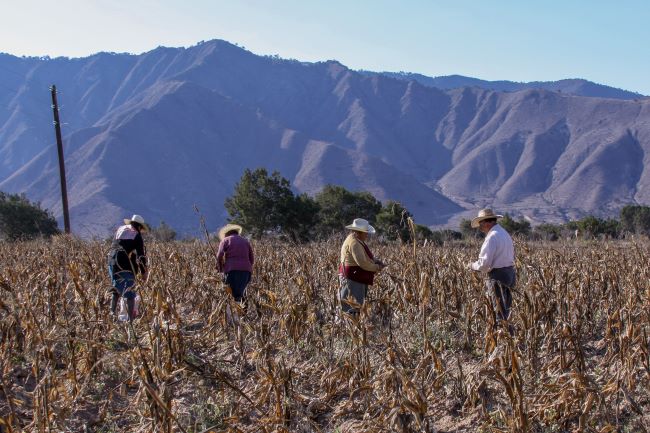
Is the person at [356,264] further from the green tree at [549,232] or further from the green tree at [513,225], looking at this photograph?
the green tree at [513,225]

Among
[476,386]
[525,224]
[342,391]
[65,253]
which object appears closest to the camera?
[476,386]

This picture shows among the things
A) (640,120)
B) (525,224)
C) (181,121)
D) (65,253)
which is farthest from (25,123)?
(65,253)

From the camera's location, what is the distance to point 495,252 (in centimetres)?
723

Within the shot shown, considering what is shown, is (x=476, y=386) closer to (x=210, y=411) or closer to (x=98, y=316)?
(x=210, y=411)

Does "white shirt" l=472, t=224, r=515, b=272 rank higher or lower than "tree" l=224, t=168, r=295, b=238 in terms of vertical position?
higher

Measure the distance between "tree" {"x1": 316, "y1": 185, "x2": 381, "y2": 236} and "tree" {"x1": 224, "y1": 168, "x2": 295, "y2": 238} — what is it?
196cm

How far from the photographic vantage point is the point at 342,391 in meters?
6.13

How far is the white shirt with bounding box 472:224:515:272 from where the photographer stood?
23.7ft

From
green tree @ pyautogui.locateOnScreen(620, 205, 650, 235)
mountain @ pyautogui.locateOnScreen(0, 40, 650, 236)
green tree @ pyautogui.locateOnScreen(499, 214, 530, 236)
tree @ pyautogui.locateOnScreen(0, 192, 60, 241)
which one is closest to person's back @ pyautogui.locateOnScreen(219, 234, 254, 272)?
tree @ pyautogui.locateOnScreen(0, 192, 60, 241)

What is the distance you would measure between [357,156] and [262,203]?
106 meters

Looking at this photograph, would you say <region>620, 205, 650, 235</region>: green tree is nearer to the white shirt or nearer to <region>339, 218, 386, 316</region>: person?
the white shirt

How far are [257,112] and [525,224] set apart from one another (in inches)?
5751

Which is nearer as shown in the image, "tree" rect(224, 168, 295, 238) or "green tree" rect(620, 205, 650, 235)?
"tree" rect(224, 168, 295, 238)

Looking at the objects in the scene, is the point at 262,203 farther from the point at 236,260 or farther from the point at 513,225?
the point at 236,260
